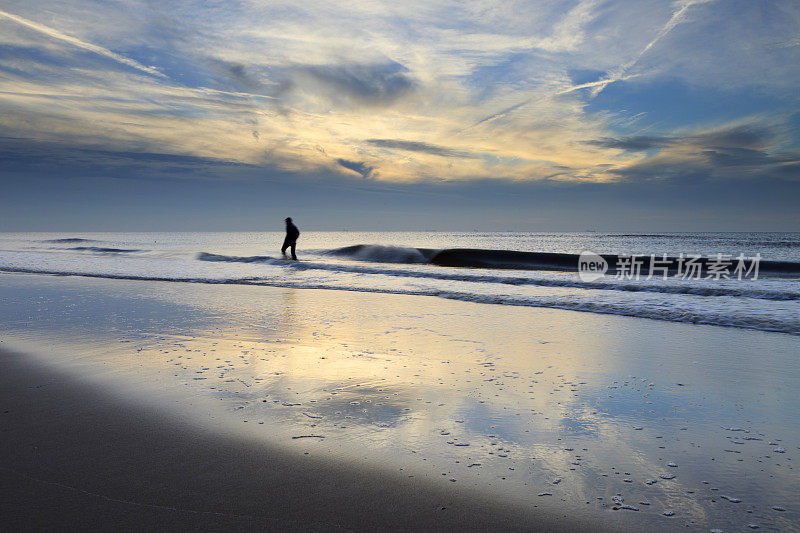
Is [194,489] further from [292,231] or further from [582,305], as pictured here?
[292,231]

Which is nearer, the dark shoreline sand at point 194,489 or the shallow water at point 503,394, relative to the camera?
the dark shoreline sand at point 194,489

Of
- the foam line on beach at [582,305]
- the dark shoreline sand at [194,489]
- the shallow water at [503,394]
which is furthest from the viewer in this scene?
the foam line on beach at [582,305]

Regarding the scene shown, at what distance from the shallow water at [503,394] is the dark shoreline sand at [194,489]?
220 millimetres

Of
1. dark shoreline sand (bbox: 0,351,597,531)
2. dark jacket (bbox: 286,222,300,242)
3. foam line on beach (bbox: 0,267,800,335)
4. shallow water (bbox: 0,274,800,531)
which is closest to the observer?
dark shoreline sand (bbox: 0,351,597,531)

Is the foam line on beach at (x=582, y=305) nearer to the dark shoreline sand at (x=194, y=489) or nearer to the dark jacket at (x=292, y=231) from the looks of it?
the dark shoreline sand at (x=194, y=489)

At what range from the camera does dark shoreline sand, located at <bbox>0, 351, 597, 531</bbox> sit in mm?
2525

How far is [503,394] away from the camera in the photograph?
15.2 feet

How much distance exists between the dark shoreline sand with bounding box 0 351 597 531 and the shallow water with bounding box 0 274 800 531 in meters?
0.22

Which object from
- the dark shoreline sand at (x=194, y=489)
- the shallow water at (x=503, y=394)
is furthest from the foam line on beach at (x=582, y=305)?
the dark shoreline sand at (x=194, y=489)

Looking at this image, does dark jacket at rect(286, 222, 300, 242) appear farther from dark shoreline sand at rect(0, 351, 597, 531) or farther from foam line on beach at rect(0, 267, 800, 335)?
dark shoreline sand at rect(0, 351, 597, 531)

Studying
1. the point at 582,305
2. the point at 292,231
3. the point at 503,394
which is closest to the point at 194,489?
the point at 503,394

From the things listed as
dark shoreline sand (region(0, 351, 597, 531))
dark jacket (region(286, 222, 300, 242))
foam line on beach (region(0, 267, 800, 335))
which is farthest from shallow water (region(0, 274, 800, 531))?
dark jacket (region(286, 222, 300, 242))

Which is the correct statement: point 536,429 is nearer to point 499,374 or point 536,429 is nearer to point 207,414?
point 499,374

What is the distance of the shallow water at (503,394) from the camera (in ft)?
9.65
